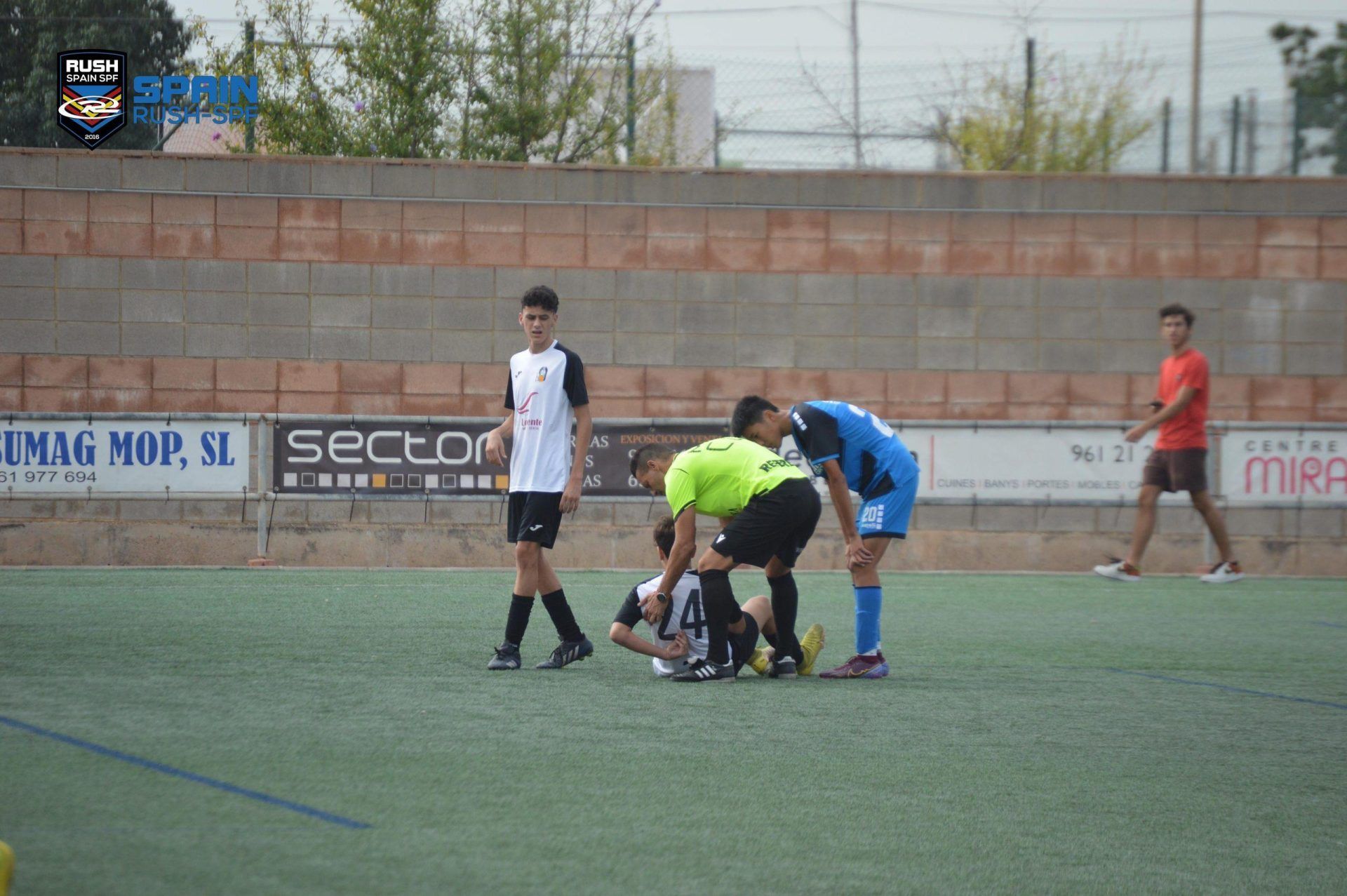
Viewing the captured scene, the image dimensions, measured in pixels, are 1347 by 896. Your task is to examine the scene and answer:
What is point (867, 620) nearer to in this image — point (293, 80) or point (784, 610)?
point (784, 610)

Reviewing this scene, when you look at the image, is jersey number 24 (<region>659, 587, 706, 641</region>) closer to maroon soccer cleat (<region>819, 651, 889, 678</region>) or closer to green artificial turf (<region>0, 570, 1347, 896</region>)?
green artificial turf (<region>0, 570, 1347, 896</region>)

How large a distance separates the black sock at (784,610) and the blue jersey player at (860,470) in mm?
228

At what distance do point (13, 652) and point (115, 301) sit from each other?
785cm

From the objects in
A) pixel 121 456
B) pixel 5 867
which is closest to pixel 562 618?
pixel 5 867

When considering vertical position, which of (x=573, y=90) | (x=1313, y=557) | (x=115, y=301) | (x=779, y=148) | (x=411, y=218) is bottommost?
(x=1313, y=557)

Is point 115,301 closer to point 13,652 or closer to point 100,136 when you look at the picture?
point 100,136

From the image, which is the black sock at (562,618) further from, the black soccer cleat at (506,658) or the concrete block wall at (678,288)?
the concrete block wall at (678,288)

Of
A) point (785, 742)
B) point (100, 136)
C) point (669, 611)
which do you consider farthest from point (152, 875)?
point (100, 136)

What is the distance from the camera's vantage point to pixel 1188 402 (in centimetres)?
1105

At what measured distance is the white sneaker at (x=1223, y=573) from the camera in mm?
11547

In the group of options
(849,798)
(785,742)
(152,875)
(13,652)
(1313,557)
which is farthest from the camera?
(1313,557)

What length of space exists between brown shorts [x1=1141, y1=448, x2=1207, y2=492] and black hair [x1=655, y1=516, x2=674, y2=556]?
6.07m

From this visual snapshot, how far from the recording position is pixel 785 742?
4.83 metres

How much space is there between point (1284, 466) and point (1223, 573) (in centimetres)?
174
